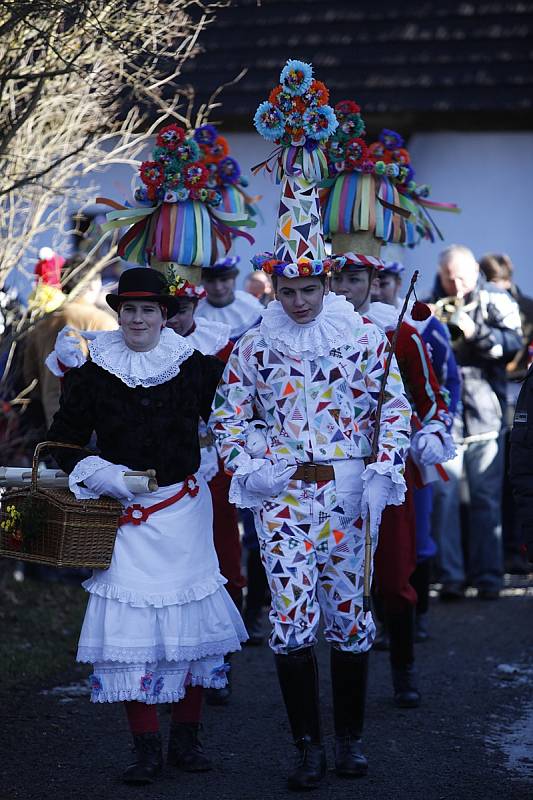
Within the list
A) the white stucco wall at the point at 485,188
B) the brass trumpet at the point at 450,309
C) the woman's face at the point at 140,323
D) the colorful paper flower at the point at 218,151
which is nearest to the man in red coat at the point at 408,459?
the woman's face at the point at 140,323

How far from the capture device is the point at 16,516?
5223 millimetres

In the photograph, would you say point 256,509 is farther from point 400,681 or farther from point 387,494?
point 400,681

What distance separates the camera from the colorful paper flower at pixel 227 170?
292 inches

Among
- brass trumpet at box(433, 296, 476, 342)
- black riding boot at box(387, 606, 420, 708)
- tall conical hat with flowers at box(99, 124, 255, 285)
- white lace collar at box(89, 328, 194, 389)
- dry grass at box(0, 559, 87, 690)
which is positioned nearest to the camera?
white lace collar at box(89, 328, 194, 389)

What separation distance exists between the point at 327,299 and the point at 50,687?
2690mm

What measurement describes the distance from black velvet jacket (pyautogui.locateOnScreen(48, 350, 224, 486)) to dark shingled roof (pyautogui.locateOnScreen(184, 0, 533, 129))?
839 centimetres

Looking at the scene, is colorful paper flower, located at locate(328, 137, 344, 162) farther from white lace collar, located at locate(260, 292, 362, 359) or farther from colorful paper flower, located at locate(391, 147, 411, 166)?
white lace collar, located at locate(260, 292, 362, 359)

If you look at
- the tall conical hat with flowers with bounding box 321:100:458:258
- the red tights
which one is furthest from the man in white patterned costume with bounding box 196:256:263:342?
the red tights

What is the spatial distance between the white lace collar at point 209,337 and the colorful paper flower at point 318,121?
1419 millimetres

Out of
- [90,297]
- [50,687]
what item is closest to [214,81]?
[90,297]

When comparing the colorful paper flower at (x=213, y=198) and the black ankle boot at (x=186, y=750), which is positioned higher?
the colorful paper flower at (x=213, y=198)

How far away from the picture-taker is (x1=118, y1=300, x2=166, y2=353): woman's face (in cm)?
543

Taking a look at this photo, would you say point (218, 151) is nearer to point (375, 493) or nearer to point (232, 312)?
point (232, 312)

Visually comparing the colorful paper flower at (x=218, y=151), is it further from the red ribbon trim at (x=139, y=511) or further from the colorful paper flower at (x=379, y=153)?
the red ribbon trim at (x=139, y=511)
